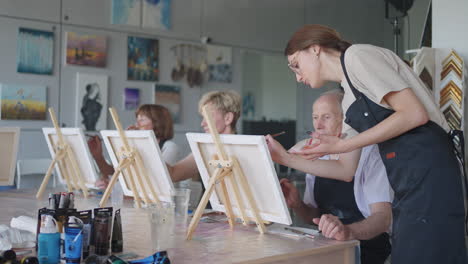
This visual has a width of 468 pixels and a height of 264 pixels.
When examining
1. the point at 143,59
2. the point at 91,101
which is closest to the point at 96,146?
the point at 91,101

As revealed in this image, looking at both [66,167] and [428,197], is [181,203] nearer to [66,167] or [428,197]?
[428,197]

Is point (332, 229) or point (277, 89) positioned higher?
point (277, 89)

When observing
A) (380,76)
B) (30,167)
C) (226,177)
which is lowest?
(30,167)

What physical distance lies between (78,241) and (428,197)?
105cm

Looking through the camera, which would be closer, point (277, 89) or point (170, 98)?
point (170, 98)

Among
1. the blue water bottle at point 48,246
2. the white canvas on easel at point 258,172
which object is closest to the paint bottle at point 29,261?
the blue water bottle at point 48,246

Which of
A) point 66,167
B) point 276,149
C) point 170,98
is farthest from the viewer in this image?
point 170,98

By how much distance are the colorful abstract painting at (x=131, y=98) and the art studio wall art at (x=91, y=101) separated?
9.7 inches

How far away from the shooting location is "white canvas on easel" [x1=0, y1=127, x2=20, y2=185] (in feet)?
10.1

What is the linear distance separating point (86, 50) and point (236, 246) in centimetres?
426

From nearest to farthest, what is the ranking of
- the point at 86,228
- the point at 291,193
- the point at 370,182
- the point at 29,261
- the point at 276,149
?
1. the point at 29,261
2. the point at 86,228
3. the point at 276,149
4. the point at 370,182
5. the point at 291,193

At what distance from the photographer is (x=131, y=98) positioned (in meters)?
5.76

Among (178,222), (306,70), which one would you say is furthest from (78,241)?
(306,70)

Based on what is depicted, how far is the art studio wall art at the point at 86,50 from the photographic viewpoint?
5336mm
